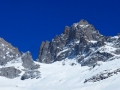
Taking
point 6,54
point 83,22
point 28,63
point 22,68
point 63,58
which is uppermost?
point 83,22

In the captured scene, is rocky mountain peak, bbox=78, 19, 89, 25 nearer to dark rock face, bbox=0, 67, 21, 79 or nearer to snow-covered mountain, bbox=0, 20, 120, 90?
snow-covered mountain, bbox=0, 20, 120, 90

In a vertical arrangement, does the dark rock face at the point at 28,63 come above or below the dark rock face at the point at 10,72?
→ above

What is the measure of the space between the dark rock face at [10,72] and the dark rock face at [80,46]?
27.3 metres

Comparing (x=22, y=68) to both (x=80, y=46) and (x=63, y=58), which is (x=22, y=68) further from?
(x=80, y=46)

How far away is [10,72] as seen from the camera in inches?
5881

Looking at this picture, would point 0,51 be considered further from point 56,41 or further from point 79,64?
point 79,64

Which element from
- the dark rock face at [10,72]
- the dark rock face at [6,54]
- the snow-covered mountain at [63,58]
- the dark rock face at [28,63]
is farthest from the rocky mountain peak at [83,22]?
the dark rock face at [10,72]

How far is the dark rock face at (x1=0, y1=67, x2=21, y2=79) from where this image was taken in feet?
489

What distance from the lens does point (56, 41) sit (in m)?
195

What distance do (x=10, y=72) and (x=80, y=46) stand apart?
120 feet

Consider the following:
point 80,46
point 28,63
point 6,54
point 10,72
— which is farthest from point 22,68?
point 6,54

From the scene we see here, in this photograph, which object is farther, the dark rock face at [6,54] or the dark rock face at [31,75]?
the dark rock face at [6,54]

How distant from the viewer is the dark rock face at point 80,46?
142375mm

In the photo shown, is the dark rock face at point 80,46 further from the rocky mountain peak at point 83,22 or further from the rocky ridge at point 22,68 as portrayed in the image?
the rocky ridge at point 22,68
